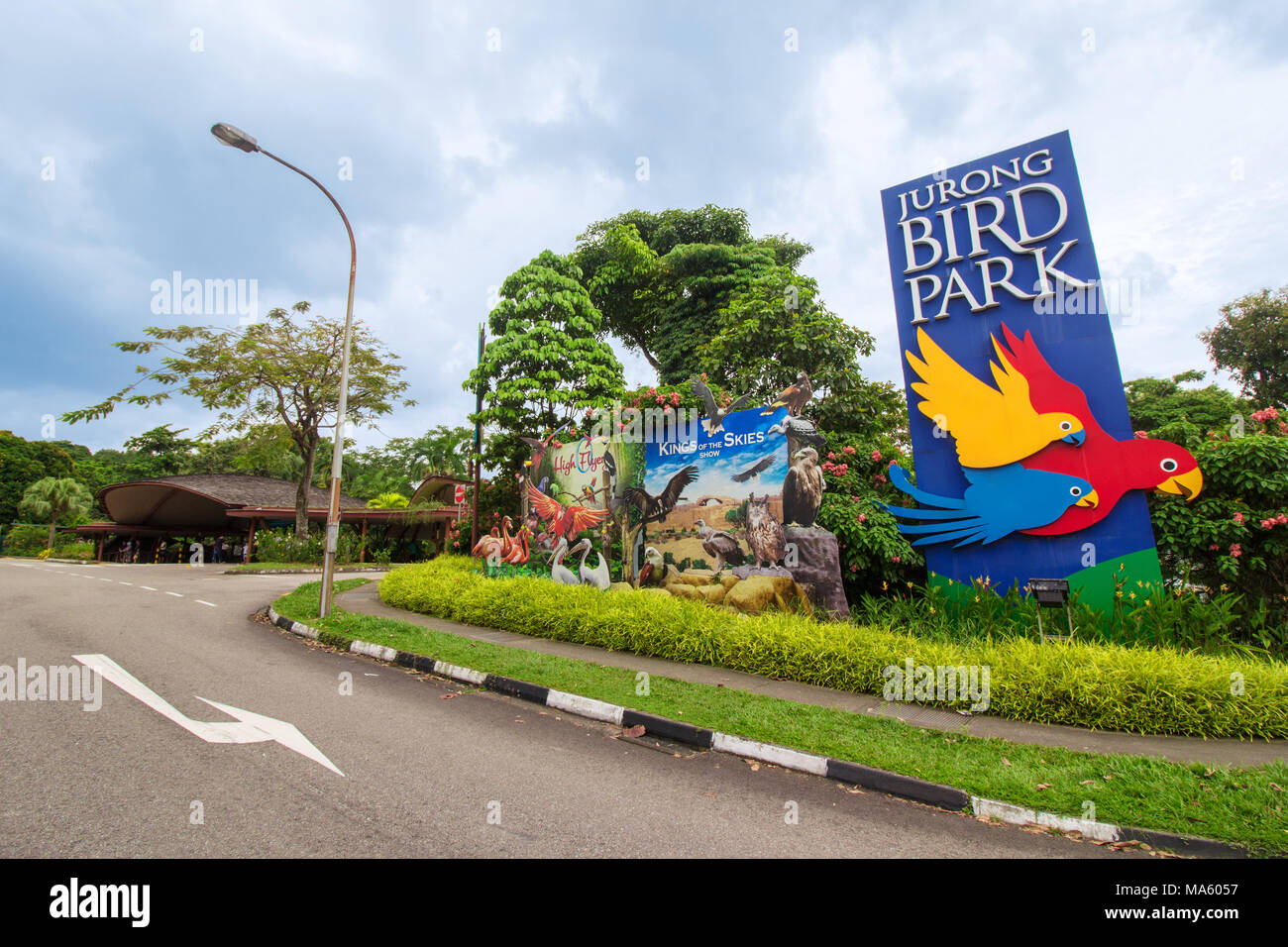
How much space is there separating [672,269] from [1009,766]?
19919 millimetres

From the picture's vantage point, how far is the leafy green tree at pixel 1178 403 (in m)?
22.1

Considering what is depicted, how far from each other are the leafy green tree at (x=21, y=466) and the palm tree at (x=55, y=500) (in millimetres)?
11771

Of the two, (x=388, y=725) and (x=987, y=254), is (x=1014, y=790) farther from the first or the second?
(x=987, y=254)

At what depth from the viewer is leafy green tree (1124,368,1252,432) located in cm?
2211

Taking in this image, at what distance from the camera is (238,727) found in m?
4.82

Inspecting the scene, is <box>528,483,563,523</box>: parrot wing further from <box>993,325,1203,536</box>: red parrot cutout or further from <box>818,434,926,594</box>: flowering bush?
<box>993,325,1203,536</box>: red parrot cutout

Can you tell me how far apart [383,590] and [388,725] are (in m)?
9.04

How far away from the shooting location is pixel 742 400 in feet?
33.3

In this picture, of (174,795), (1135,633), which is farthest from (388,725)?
(1135,633)

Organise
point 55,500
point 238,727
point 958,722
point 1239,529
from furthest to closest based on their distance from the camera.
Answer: point 55,500, point 1239,529, point 958,722, point 238,727

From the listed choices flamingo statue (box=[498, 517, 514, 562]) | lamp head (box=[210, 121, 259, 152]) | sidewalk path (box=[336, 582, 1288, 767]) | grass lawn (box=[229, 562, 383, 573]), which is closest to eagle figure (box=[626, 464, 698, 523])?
sidewalk path (box=[336, 582, 1288, 767])

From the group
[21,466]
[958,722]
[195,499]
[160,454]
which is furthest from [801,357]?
[21,466]

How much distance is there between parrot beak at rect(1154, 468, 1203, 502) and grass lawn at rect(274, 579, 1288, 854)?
4.47 meters

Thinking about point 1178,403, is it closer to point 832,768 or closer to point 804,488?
point 804,488
